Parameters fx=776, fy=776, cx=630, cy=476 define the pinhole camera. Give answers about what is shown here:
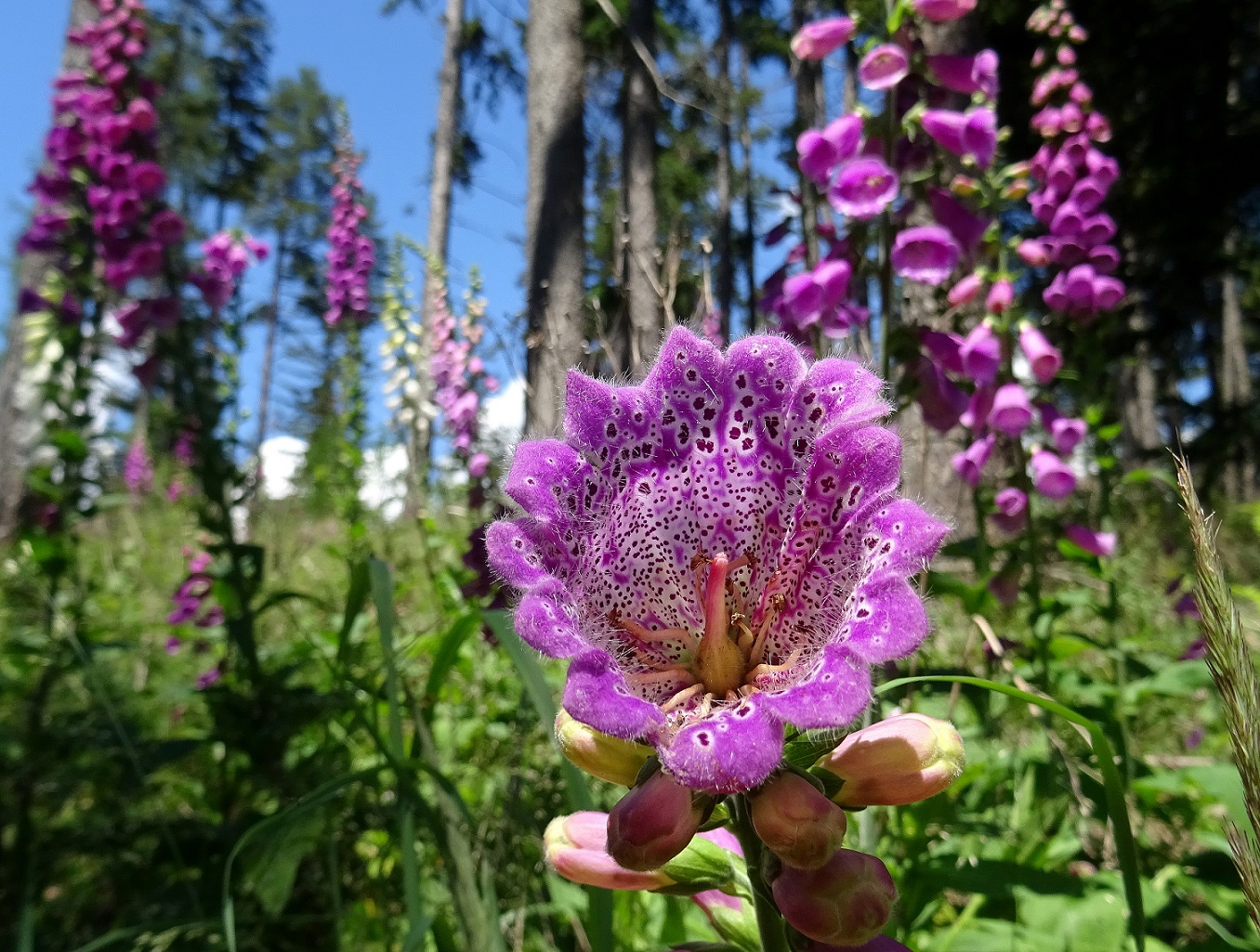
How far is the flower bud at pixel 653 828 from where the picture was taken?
0.78 meters

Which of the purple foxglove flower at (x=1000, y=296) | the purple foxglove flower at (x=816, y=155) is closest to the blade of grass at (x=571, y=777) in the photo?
the purple foxglove flower at (x=816, y=155)

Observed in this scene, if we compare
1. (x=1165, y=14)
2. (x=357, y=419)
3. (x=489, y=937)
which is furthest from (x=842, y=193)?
(x=1165, y=14)

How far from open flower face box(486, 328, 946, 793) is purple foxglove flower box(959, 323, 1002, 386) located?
176cm

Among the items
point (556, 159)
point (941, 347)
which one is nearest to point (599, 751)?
point (941, 347)

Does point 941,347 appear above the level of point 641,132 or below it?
below

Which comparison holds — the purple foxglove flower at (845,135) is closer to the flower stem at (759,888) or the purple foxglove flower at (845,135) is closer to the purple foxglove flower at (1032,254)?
the purple foxglove flower at (1032,254)

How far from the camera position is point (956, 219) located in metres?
2.50

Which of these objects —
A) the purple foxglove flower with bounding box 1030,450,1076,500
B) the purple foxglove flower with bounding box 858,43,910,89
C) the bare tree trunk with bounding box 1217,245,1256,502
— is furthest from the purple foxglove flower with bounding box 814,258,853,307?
the bare tree trunk with bounding box 1217,245,1256,502

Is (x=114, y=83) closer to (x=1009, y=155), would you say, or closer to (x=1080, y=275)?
(x=1080, y=275)

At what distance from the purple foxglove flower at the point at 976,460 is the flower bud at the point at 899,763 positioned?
2.06m

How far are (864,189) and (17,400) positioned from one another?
7129 mm

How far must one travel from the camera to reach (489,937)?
1304mm

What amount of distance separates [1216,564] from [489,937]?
3.92 ft

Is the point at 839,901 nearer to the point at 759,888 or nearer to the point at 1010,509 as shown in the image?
the point at 759,888
